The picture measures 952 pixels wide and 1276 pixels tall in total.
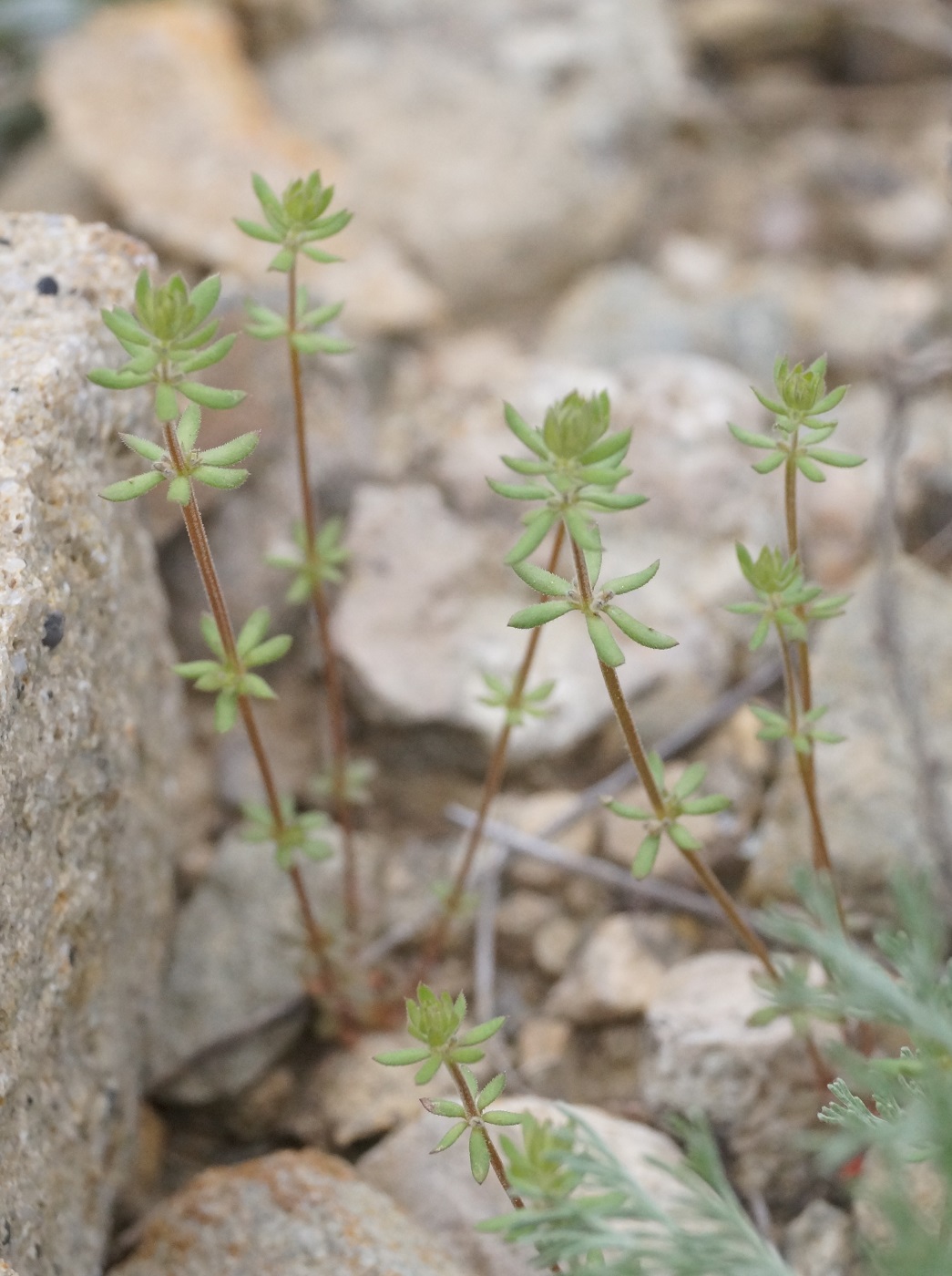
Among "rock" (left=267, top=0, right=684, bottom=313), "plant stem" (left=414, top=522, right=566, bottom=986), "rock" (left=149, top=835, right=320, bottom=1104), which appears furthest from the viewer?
"rock" (left=267, top=0, right=684, bottom=313)

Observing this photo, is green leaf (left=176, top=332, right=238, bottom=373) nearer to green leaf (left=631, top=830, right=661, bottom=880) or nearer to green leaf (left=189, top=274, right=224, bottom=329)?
green leaf (left=189, top=274, right=224, bottom=329)

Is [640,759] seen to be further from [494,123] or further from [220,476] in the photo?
[494,123]

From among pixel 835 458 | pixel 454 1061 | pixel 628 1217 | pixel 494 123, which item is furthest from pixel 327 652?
pixel 494 123

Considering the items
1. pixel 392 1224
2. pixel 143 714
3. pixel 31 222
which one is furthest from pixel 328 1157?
pixel 31 222

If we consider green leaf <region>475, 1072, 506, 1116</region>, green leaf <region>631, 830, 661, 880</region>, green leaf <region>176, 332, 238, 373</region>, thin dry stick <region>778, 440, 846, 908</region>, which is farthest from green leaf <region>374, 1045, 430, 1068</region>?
green leaf <region>176, 332, 238, 373</region>

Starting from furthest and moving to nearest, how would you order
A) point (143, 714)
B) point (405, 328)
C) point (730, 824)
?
point (405, 328), point (730, 824), point (143, 714)

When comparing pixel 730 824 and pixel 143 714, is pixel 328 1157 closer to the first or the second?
pixel 143 714

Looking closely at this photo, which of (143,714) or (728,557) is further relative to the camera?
(728,557)

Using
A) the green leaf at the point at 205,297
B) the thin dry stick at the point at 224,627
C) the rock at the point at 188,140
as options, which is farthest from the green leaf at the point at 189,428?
the rock at the point at 188,140
